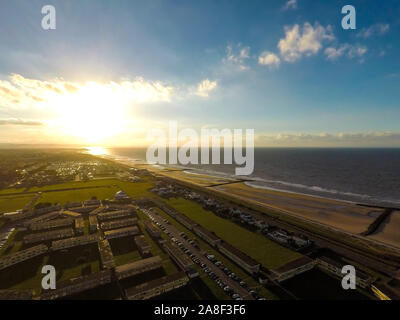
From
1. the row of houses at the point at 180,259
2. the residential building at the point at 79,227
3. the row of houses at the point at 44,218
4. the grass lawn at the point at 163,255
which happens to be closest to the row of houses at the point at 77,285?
the grass lawn at the point at 163,255

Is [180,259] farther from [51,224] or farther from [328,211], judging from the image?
[328,211]

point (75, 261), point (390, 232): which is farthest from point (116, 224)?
point (390, 232)

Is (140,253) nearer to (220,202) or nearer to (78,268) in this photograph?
(78,268)

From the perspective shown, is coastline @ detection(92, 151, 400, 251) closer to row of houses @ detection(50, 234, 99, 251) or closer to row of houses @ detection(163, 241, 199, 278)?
row of houses @ detection(163, 241, 199, 278)

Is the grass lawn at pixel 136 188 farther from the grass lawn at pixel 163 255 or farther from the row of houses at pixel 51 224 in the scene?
the grass lawn at pixel 163 255
